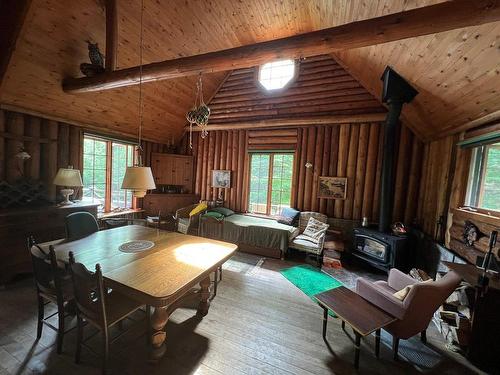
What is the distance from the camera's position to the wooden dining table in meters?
1.74

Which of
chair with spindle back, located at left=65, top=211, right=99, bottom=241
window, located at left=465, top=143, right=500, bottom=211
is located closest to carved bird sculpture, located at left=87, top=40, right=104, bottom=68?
chair with spindle back, located at left=65, top=211, right=99, bottom=241

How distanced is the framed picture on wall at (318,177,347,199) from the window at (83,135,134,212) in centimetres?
514

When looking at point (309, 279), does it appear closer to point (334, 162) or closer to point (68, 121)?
point (334, 162)

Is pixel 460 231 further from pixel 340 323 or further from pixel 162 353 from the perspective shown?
pixel 162 353

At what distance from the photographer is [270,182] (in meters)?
5.81

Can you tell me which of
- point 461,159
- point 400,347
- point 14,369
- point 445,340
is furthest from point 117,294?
point 461,159

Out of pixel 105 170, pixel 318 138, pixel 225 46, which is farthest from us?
pixel 105 170

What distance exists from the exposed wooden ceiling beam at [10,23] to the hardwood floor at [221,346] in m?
3.28

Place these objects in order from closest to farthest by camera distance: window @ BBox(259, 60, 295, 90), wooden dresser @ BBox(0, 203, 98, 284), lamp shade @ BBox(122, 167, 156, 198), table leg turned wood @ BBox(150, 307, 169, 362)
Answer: table leg turned wood @ BBox(150, 307, 169, 362) → lamp shade @ BBox(122, 167, 156, 198) → wooden dresser @ BBox(0, 203, 98, 284) → window @ BBox(259, 60, 295, 90)

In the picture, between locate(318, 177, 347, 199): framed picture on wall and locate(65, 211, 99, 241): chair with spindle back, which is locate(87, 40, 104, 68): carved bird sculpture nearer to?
locate(65, 211, 99, 241): chair with spindle back

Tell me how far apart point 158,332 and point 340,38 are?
3.27 meters

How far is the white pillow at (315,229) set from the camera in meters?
4.56

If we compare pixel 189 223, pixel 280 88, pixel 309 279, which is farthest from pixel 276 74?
pixel 309 279

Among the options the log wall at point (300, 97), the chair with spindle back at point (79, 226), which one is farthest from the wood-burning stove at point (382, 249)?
the chair with spindle back at point (79, 226)
